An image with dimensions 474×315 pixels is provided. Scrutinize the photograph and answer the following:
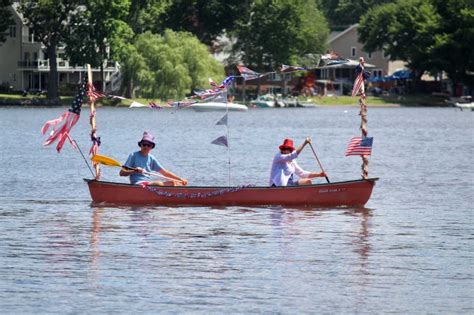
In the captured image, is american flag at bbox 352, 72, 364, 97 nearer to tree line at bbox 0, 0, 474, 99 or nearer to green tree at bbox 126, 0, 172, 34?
tree line at bbox 0, 0, 474, 99

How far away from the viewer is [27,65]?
5817 inches

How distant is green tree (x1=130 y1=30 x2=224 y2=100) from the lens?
124375mm

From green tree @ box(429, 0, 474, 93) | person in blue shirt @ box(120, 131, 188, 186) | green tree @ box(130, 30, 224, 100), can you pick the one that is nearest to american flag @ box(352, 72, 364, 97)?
person in blue shirt @ box(120, 131, 188, 186)

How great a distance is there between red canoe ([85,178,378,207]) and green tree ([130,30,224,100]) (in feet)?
288

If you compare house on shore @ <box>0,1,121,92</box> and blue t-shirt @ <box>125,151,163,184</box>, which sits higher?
house on shore @ <box>0,1,121,92</box>

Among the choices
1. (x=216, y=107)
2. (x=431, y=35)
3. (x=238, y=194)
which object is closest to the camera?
(x=238, y=194)

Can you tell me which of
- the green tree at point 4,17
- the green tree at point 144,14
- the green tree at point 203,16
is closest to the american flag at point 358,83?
the green tree at point 4,17

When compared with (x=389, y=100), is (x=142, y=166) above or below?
above

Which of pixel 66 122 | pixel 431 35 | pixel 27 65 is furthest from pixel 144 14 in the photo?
pixel 66 122

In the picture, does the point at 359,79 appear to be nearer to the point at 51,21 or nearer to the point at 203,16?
the point at 51,21

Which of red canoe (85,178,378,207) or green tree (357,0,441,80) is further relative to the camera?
green tree (357,0,441,80)

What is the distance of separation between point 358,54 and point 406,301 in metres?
164

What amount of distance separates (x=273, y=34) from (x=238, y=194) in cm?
11682

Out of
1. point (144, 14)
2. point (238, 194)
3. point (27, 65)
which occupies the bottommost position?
point (238, 194)
